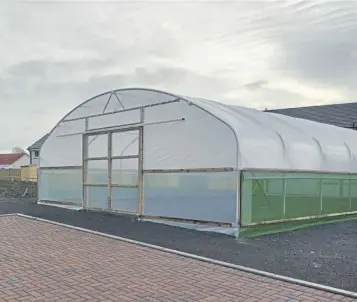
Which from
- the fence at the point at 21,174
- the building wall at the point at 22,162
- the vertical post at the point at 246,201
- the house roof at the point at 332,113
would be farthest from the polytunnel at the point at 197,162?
the building wall at the point at 22,162

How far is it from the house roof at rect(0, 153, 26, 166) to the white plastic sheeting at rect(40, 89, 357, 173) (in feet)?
193

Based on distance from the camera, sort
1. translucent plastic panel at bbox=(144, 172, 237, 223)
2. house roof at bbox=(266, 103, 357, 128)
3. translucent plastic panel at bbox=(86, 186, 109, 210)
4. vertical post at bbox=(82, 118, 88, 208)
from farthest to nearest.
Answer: house roof at bbox=(266, 103, 357, 128) < vertical post at bbox=(82, 118, 88, 208) < translucent plastic panel at bbox=(86, 186, 109, 210) < translucent plastic panel at bbox=(144, 172, 237, 223)

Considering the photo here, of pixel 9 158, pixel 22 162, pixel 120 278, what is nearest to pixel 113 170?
pixel 120 278

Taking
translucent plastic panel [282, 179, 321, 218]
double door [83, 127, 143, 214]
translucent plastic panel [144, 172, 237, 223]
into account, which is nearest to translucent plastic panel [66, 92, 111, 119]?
double door [83, 127, 143, 214]

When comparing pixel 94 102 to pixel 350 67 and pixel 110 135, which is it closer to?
pixel 110 135

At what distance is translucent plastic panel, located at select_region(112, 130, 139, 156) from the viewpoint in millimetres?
11562

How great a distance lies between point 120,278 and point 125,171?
659 centimetres

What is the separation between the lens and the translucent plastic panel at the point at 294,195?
8922 millimetres

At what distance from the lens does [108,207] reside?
40.3ft

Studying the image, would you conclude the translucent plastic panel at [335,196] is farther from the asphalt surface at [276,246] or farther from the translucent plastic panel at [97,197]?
the translucent plastic panel at [97,197]

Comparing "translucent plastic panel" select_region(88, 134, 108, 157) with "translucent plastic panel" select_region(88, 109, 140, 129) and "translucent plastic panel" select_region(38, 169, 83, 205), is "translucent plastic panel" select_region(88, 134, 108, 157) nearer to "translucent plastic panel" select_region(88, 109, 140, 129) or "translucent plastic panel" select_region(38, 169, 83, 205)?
"translucent plastic panel" select_region(88, 109, 140, 129)

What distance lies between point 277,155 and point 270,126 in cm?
105

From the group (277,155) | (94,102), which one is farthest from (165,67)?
(277,155)

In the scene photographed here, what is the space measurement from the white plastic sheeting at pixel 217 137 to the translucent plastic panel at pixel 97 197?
1.15m
